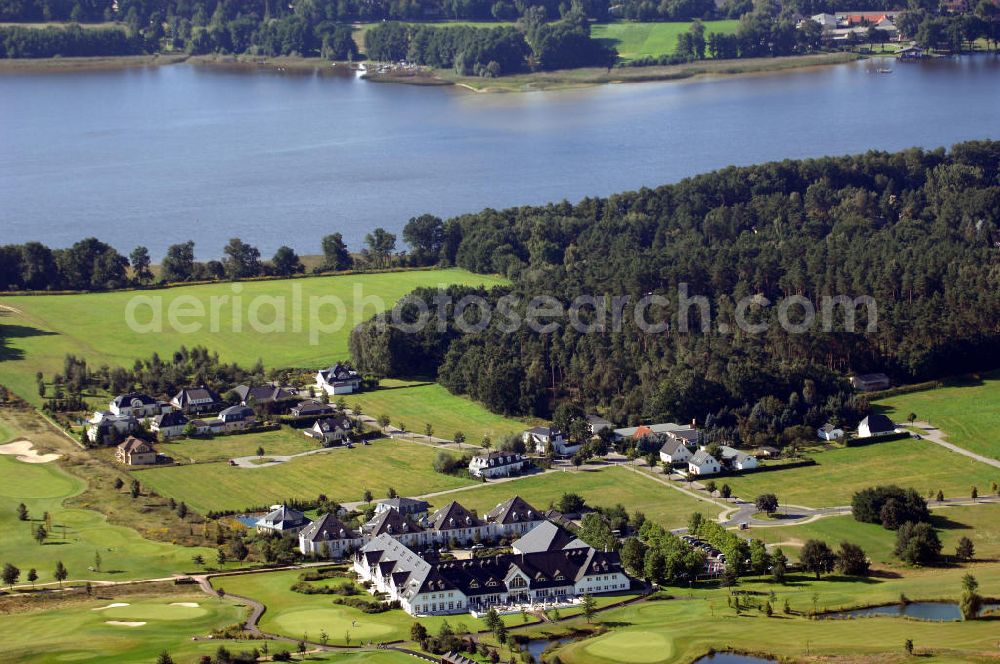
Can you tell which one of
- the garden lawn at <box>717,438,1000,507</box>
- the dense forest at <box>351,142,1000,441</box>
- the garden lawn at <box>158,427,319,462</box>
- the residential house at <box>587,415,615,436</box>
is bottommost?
the garden lawn at <box>717,438,1000,507</box>

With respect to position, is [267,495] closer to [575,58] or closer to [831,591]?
[831,591]

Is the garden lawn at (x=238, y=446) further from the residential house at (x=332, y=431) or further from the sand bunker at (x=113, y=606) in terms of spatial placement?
the sand bunker at (x=113, y=606)

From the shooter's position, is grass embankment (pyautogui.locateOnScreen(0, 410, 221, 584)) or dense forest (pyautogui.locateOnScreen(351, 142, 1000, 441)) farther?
dense forest (pyautogui.locateOnScreen(351, 142, 1000, 441))

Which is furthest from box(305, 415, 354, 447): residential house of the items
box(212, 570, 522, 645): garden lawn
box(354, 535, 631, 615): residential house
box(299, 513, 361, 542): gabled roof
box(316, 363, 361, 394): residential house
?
box(212, 570, 522, 645): garden lawn

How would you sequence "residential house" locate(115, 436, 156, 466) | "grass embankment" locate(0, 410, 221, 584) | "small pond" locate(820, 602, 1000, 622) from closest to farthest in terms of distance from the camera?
"small pond" locate(820, 602, 1000, 622)
"grass embankment" locate(0, 410, 221, 584)
"residential house" locate(115, 436, 156, 466)

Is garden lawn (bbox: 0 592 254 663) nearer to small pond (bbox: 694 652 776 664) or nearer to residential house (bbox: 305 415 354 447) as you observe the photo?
small pond (bbox: 694 652 776 664)

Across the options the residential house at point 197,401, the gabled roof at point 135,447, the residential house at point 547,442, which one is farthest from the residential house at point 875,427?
the gabled roof at point 135,447

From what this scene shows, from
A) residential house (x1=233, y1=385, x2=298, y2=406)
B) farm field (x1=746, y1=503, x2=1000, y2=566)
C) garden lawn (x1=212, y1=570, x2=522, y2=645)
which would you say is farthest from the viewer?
residential house (x1=233, y1=385, x2=298, y2=406)
